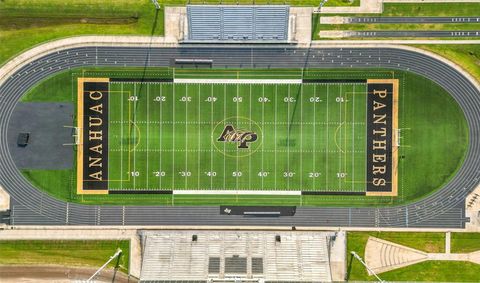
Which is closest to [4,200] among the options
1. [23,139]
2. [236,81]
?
[23,139]

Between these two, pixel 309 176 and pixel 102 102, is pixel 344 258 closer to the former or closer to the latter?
pixel 309 176

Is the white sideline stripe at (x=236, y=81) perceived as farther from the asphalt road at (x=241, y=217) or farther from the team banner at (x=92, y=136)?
the team banner at (x=92, y=136)

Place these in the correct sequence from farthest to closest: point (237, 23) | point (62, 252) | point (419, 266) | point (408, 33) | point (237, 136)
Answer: point (237, 136)
point (62, 252)
point (419, 266)
point (408, 33)
point (237, 23)

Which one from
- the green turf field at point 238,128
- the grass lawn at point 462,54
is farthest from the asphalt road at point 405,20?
the green turf field at point 238,128

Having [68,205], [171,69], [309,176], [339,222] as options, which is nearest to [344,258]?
[339,222]

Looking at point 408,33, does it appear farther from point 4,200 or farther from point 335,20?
point 4,200

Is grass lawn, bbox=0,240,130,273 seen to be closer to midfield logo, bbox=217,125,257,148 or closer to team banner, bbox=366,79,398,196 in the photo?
midfield logo, bbox=217,125,257,148
